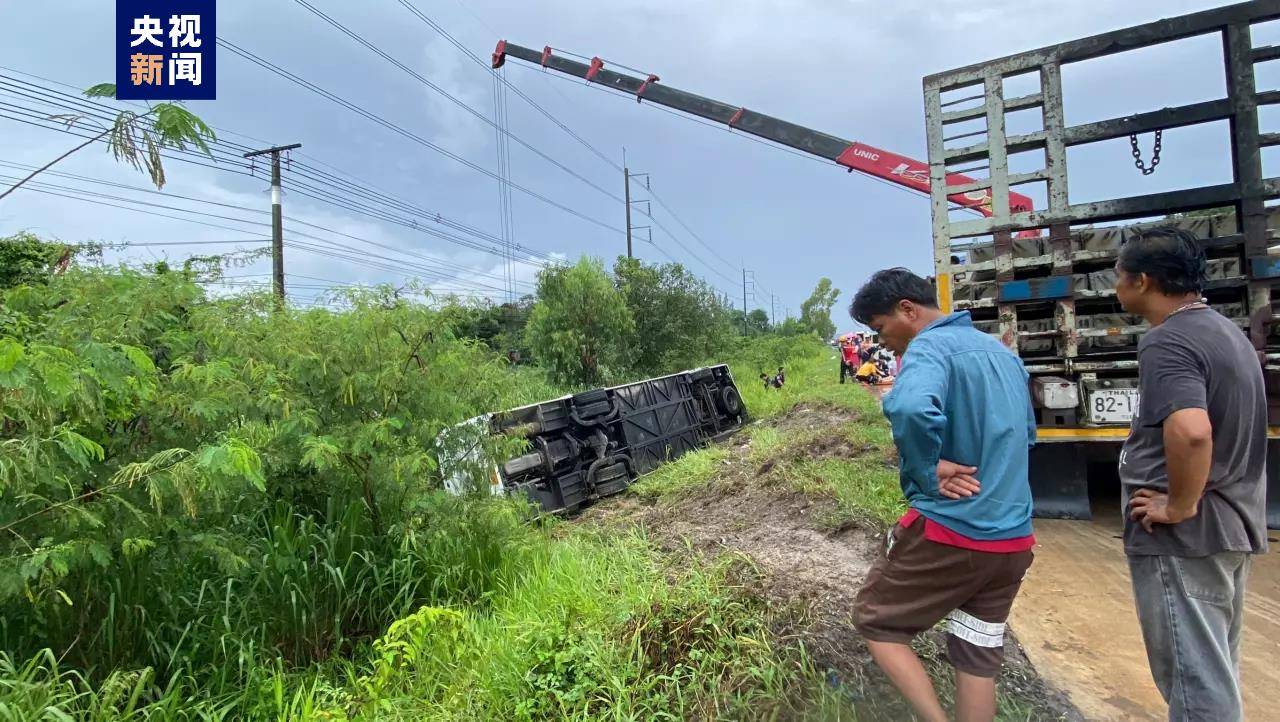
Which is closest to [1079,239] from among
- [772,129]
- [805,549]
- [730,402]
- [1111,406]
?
[1111,406]

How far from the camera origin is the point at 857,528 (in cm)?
399

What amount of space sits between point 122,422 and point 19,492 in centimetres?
56

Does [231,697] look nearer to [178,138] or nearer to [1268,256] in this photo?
[178,138]

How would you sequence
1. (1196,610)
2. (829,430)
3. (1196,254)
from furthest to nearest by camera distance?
(829,430), (1196,254), (1196,610)

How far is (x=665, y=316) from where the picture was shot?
17922 mm

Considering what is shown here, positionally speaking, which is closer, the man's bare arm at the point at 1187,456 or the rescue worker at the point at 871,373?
the man's bare arm at the point at 1187,456

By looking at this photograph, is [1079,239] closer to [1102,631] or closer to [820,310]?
[1102,631]

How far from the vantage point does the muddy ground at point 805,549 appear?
240 cm

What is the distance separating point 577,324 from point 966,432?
46.5 feet

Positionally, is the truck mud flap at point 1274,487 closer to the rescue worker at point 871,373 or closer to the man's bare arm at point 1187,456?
the man's bare arm at point 1187,456

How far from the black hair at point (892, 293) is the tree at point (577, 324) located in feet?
44.4

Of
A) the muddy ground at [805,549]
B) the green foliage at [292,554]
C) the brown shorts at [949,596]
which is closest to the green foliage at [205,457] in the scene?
the green foliage at [292,554]

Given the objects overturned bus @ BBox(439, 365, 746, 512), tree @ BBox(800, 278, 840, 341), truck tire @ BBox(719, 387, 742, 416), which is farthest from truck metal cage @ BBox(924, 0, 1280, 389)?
tree @ BBox(800, 278, 840, 341)

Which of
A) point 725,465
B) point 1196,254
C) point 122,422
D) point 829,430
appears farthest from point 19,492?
point 829,430
